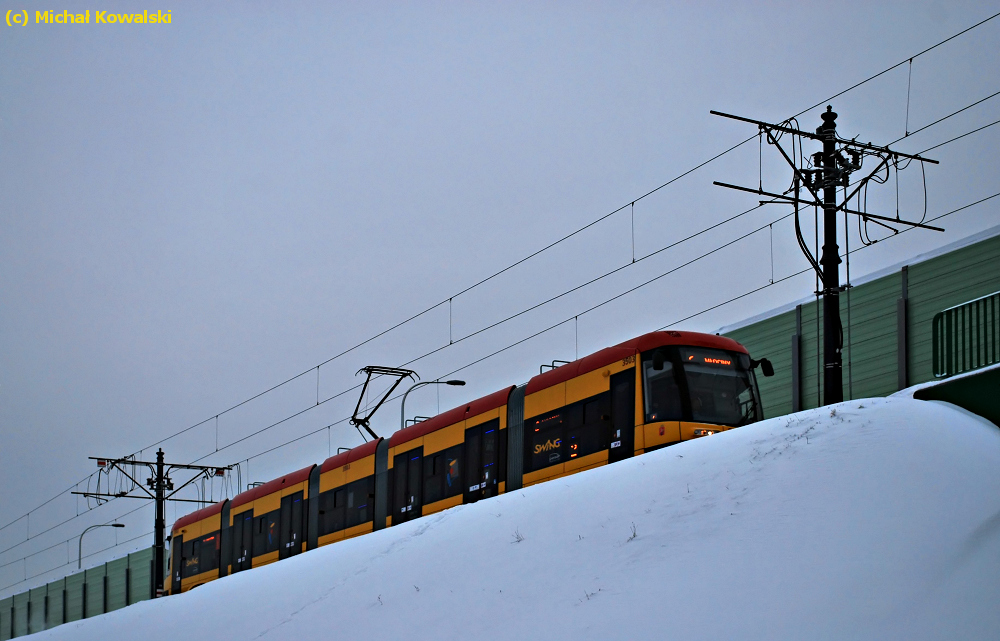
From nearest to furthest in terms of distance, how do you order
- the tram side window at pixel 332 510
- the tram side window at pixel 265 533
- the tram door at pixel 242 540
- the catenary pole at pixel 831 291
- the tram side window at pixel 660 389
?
the catenary pole at pixel 831 291
the tram side window at pixel 660 389
the tram side window at pixel 332 510
the tram side window at pixel 265 533
the tram door at pixel 242 540

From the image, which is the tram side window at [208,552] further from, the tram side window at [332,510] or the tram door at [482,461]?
the tram door at [482,461]

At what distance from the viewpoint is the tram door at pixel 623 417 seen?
21.4m

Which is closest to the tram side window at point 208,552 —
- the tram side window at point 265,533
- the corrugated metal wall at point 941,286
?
the tram side window at point 265,533

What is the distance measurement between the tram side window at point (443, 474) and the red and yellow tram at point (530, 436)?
0.09 ft

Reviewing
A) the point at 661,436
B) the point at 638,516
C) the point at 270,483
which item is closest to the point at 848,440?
the point at 638,516

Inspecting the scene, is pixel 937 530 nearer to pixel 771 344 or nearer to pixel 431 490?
pixel 431 490

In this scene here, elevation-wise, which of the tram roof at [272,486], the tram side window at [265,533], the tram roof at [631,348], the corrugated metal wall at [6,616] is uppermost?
the tram roof at [631,348]

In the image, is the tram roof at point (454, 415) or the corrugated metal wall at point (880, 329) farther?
the tram roof at point (454, 415)

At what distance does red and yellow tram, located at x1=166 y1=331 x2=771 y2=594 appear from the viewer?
21391 millimetres

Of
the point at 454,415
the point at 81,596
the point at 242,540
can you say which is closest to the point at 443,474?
the point at 454,415

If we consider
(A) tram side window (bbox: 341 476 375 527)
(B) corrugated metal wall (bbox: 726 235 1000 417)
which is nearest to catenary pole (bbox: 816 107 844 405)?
(B) corrugated metal wall (bbox: 726 235 1000 417)

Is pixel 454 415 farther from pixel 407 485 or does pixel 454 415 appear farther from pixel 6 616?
pixel 6 616

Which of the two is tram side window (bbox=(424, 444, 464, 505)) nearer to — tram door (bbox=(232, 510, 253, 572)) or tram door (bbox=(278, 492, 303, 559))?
tram door (bbox=(278, 492, 303, 559))

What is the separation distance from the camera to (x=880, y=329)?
2688 cm
